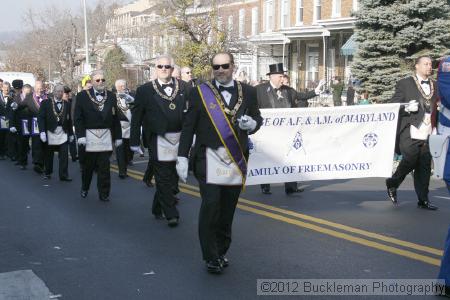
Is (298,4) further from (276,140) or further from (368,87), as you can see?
(276,140)

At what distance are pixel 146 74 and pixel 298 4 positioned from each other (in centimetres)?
1212

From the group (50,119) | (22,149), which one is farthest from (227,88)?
(22,149)

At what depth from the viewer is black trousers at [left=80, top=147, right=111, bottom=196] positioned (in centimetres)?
1000

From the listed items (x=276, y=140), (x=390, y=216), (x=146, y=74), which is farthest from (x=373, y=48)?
(x=146, y=74)

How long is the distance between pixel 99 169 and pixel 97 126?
0.68 m

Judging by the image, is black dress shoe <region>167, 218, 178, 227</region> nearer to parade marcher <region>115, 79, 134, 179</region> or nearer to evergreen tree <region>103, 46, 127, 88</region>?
parade marcher <region>115, 79, 134, 179</region>

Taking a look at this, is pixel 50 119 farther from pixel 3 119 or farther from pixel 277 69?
pixel 3 119

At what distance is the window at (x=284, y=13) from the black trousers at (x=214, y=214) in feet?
104

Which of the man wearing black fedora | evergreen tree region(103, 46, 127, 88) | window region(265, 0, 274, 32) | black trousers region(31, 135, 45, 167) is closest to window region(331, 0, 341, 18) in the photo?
window region(265, 0, 274, 32)

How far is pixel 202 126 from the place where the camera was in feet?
19.6

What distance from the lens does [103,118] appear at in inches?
401

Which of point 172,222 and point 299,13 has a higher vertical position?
point 299,13

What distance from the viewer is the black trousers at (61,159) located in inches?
492

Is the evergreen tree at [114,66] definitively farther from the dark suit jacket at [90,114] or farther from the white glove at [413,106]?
the white glove at [413,106]
